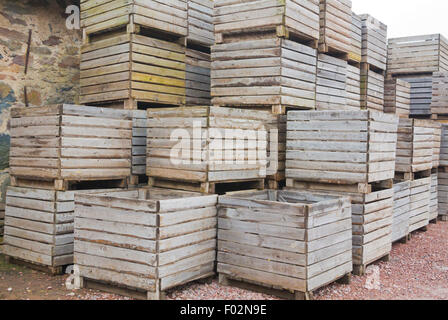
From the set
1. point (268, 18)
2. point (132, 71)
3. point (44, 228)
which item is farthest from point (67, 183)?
point (268, 18)

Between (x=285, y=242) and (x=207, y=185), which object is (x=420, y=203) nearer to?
(x=285, y=242)

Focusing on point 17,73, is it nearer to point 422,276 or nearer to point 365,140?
point 365,140

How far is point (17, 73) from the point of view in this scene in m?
7.80

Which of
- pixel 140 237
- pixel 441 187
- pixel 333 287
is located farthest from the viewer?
pixel 441 187

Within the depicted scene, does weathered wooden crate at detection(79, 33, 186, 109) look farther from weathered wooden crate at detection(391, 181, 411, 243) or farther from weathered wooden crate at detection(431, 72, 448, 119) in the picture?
weathered wooden crate at detection(431, 72, 448, 119)

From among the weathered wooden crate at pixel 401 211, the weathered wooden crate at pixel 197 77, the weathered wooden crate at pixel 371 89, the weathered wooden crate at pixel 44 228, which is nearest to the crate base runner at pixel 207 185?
the weathered wooden crate at pixel 44 228

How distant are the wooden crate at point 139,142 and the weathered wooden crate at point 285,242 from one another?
154cm

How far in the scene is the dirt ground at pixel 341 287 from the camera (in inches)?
206

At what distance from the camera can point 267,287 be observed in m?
5.33

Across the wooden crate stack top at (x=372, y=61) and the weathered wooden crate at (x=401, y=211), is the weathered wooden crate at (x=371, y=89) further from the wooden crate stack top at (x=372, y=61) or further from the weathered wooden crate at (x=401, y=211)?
the weathered wooden crate at (x=401, y=211)

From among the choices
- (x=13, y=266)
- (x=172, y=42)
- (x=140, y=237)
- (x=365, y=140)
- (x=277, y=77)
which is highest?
(x=172, y=42)

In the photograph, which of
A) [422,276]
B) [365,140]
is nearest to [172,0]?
[365,140]

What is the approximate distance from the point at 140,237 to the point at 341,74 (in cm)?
482

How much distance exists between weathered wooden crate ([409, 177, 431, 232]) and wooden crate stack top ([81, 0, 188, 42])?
4768mm
